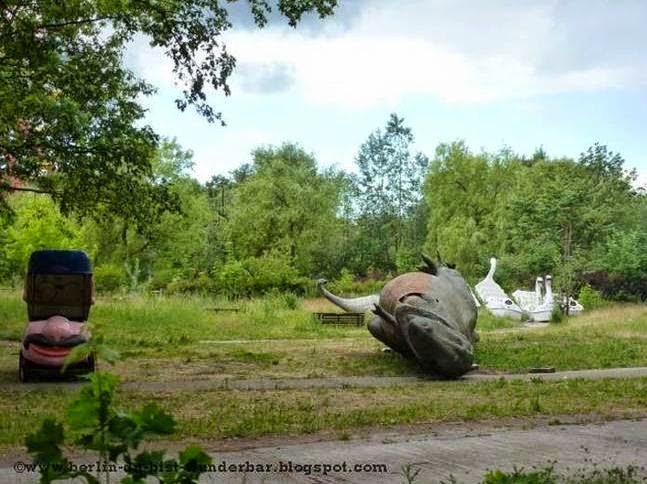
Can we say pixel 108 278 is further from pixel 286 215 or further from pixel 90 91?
pixel 90 91

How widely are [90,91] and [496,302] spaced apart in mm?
24002

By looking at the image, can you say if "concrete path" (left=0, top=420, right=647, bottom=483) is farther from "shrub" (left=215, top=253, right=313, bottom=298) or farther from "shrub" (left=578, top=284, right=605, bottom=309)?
"shrub" (left=578, top=284, right=605, bottom=309)

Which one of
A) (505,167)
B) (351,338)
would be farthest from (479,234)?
(351,338)

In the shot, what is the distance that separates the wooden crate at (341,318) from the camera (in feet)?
83.1

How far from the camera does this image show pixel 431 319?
13.2 metres

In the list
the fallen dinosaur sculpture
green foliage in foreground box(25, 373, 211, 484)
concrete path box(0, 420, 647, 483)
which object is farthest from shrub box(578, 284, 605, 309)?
green foliage in foreground box(25, 373, 211, 484)

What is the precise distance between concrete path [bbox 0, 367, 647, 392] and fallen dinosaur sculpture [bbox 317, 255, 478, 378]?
0.40m

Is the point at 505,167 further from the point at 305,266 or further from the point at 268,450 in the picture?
the point at 268,450

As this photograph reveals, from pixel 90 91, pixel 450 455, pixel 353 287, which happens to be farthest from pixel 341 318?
pixel 353 287

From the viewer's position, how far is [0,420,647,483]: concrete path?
561cm

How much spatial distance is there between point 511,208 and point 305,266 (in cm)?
1368

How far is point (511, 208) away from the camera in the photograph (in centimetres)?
4378

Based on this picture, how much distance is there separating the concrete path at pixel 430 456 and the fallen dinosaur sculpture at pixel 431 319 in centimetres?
500

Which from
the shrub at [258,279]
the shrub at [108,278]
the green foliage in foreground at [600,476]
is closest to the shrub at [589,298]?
the shrub at [258,279]
